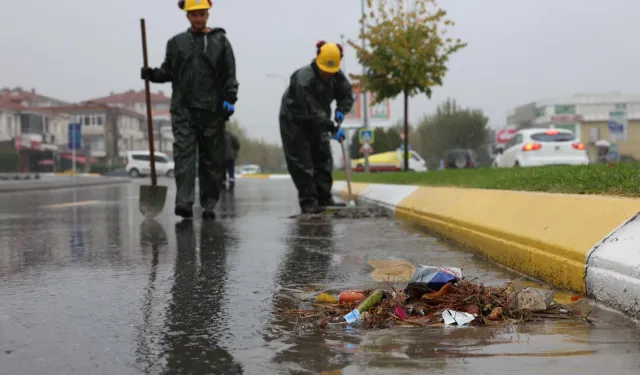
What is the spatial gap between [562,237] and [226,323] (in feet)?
6.44

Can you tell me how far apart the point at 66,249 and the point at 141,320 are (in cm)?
285

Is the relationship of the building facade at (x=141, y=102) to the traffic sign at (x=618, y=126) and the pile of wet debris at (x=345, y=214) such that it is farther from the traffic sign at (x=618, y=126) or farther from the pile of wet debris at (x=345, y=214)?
the pile of wet debris at (x=345, y=214)

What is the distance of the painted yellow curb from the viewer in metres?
3.87

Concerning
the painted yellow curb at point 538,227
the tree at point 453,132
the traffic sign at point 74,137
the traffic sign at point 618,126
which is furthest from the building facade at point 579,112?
the painted yellow curb at point 538,227

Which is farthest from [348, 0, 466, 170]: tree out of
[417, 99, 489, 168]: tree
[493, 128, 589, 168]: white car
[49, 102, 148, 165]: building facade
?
[49, 102, 148, 165]: building facade

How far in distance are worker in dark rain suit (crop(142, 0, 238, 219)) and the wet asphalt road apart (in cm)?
251

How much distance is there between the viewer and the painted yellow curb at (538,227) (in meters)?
3.87

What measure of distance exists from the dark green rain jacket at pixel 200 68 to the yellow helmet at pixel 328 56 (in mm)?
1122

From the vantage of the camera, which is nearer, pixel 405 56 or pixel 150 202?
pixel 150 202

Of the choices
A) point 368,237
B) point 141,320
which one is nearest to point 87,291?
point 141,320

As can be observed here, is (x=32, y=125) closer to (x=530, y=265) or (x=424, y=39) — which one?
(x=424, y=39)

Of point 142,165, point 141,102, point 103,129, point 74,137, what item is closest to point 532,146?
point 74,137

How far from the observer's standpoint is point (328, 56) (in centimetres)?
953

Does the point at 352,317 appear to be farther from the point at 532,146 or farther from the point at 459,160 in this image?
the point at 459,160
